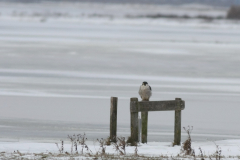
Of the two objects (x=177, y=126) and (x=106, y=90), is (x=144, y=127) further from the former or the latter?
(x=106, y=90)

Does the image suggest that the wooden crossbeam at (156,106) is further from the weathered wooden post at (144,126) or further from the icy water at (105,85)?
the icy water at (105,85)

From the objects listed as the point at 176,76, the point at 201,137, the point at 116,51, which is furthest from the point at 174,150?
the point at 116,51

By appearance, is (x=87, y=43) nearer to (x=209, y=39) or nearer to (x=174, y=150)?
(x=209, y=39)

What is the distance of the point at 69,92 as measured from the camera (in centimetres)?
1616

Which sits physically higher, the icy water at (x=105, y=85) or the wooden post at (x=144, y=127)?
the icy water at (x=105, y=85)

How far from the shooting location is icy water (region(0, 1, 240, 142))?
11781mm

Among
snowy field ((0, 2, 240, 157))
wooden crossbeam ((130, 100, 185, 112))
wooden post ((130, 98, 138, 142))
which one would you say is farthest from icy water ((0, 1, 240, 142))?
wooden post ((130, 98, 138, 142))

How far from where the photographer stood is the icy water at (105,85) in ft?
38.7

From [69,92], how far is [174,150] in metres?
7.22

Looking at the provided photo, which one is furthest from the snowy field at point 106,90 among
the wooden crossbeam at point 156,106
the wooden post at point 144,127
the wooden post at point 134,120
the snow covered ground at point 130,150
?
the wooden crossbeam at point 156,106

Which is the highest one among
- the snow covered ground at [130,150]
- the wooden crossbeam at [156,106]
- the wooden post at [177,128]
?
the wooden crossbeam at [156,106]

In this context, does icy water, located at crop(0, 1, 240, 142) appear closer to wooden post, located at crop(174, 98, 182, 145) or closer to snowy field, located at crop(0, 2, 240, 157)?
snowy field, located at crop(0, 2, 240, 157)

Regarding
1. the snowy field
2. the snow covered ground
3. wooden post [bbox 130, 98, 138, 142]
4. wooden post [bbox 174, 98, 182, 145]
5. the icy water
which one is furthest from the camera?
the icy water

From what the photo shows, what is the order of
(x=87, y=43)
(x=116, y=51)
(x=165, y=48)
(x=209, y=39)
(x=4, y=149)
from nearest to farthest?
(x=4, y=149), (x=116, y=51), (x=165, y=48), (x=87, y=43), (x=209, y=39)
